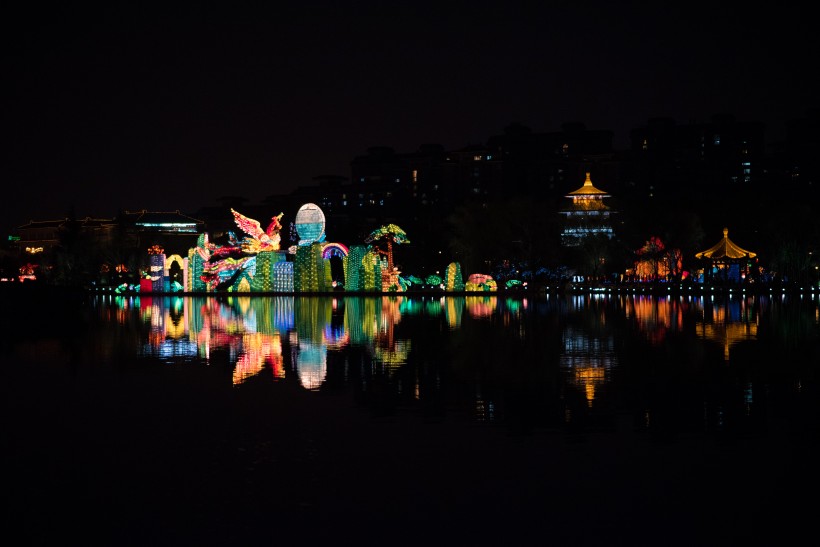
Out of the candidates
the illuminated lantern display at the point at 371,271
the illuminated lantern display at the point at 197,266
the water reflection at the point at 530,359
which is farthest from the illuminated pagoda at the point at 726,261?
the water reflection at the point at 530,359

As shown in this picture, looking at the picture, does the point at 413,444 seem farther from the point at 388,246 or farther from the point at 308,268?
the point at 388,246

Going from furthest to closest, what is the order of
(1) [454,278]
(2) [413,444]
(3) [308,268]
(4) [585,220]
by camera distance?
(4) [585,220] < (1) [454,278] < (3) [308,268] < (2) [413,444]

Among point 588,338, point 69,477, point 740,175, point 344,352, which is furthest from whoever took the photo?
point 740,175

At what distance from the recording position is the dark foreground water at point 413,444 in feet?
23.6

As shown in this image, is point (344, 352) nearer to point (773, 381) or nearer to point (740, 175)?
point (773, 381)

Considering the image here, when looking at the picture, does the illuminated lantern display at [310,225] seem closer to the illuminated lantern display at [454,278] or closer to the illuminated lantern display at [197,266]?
the illuminated lantern display at [197,266]

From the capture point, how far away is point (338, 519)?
728 centimetres

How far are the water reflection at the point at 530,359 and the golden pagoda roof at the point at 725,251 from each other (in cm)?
3154

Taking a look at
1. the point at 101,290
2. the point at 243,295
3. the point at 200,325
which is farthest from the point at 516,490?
the point at 101,290

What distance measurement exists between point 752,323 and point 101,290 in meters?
52.1

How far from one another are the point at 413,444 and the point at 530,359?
7711mm

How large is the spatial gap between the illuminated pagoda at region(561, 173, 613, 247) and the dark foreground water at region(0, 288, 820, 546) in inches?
1951

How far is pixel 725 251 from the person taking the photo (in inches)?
2430

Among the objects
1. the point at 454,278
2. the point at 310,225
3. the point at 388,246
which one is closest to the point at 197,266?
the point at 310,225
